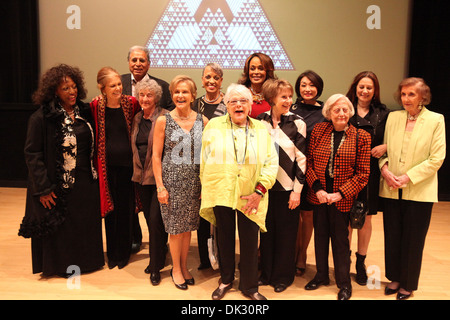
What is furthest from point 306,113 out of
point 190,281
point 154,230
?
point 190,281

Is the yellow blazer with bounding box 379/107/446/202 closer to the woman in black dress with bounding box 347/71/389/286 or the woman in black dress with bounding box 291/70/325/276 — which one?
the woman in black dress with bounding box 347/71/389/286

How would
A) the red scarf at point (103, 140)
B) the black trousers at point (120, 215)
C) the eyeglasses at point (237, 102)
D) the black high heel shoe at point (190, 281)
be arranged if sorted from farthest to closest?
the black trousers at point (120, 215), the red scarf at point (103, 140), the black high heel shoe at point (190, 281), the eyeglasses at point (237, 102)

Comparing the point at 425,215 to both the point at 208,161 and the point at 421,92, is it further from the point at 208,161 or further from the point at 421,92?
the point at 208,161

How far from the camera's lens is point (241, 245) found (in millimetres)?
2756

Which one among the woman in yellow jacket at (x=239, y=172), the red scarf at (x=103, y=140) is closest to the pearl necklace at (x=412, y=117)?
the woman in yellow jacket at (x=239, y=172)

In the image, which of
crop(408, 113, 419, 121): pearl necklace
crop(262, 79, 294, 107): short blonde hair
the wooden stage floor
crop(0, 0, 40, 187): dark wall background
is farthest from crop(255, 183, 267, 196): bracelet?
crop(0, 0, 40, 187): dark wall background

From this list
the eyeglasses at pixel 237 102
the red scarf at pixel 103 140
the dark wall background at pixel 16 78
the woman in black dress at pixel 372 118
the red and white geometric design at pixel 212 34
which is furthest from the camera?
the dark wall background at pixel 16 78

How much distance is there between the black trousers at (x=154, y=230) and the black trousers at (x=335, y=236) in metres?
1.27

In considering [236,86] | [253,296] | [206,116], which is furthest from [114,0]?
[253,296]

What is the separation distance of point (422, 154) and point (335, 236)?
89 centimetres

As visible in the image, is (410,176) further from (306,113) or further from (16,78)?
(16,78)

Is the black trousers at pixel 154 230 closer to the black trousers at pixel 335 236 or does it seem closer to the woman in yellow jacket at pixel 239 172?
the woman in yellow jacket at pixel 239 172

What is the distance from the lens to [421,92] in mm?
2693

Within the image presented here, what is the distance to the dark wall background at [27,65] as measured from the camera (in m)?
5.59
